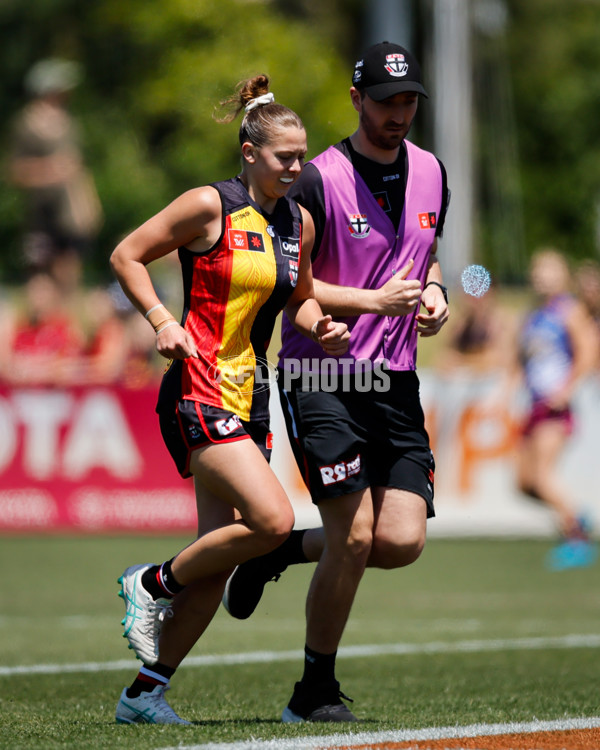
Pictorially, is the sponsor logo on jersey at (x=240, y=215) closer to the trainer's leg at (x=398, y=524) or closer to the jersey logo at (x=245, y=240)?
the jersey logo at (x=245, y=240)

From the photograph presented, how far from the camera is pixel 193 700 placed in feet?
19.2

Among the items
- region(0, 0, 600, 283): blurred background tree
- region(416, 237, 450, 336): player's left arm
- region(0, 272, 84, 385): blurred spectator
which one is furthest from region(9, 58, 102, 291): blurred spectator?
region(416, 237, 450, 336): player's left arm

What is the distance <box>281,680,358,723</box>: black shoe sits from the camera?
5.30 m

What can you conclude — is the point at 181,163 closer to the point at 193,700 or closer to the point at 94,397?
the point at 94,397

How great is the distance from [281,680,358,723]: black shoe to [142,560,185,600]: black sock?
28.7 inches

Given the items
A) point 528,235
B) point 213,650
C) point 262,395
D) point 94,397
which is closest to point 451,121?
point 528,235

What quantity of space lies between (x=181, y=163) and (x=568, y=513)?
18.6 metres

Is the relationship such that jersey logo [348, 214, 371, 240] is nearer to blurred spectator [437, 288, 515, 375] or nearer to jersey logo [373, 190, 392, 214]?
jersey logo [373, 190, 392, 214]

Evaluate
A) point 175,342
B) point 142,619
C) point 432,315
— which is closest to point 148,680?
point 142,619

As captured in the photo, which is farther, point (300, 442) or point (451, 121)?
point (451, 121)

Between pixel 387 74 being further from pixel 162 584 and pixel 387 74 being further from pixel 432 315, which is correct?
pixel 162 584

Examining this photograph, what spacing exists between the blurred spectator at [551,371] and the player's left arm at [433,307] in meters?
6.15

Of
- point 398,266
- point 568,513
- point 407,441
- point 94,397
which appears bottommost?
point 568,513

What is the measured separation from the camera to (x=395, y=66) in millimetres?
5266
